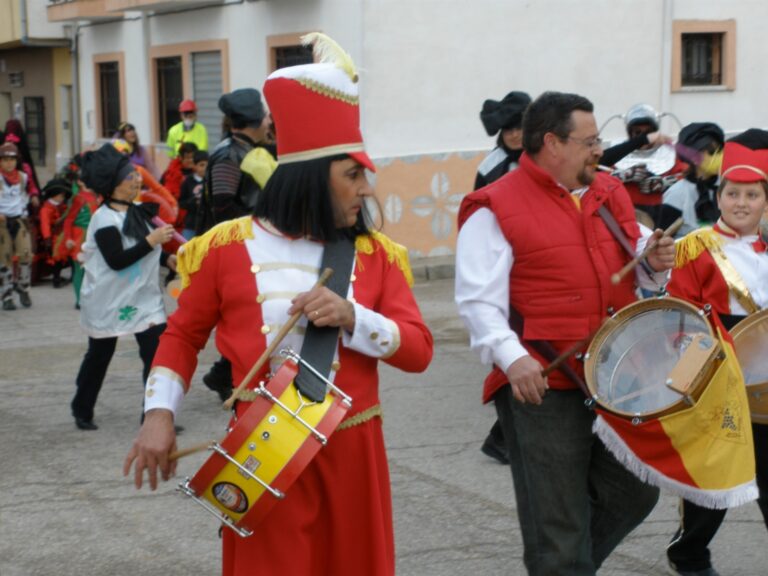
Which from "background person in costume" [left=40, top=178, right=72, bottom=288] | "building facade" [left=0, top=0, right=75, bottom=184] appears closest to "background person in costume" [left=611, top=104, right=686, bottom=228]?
"background person in costume" [left=40, top=178, right=72, bottom=288]

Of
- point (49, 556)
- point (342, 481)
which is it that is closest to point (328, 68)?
point (342, 481)

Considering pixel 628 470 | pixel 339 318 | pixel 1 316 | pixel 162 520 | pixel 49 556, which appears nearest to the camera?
pixel 339 318

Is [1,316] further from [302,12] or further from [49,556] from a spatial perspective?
[49,556]

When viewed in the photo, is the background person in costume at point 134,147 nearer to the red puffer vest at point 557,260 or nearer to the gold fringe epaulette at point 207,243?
the red puffer vest at point 557,260

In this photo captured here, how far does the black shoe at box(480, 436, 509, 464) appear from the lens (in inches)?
258

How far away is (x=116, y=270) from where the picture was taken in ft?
23.6

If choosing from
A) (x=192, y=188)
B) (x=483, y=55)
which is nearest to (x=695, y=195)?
(x=192, y=188)

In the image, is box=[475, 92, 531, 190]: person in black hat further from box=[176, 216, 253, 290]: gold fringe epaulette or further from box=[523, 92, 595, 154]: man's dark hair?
box=[176, 216, 253, 290]: gold fringe epaulette

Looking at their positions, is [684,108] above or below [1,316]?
above

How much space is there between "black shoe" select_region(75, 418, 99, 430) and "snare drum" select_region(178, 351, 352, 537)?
4.53m

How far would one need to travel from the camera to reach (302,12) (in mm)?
15773

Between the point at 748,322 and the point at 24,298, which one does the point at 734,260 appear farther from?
the point at 24,298

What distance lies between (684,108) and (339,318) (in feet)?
47.8

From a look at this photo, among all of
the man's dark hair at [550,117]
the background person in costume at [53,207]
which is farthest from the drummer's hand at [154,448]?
the background person in costume at [53,207]
